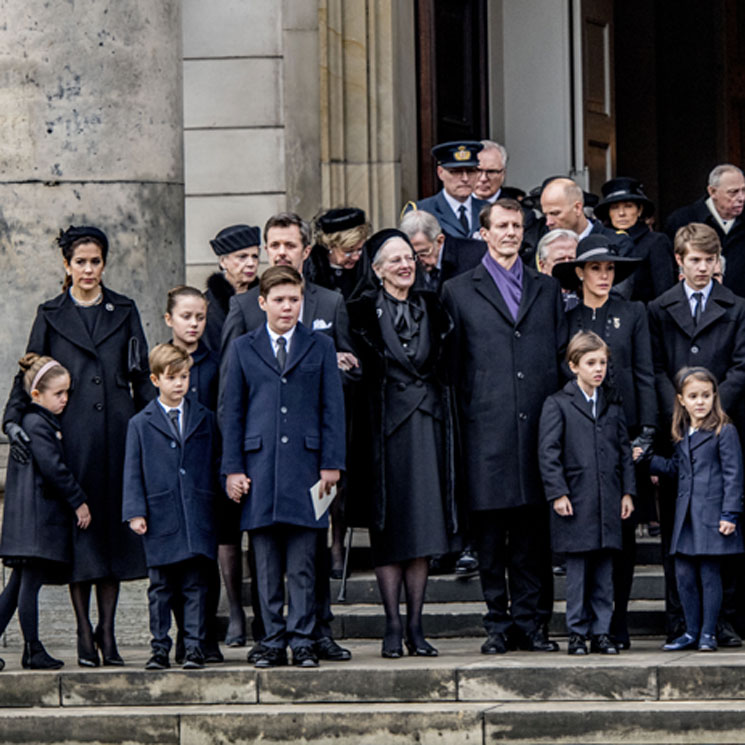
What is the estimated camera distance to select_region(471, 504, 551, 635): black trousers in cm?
914

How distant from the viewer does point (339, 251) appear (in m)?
9.91

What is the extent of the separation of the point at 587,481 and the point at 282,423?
1.35 m

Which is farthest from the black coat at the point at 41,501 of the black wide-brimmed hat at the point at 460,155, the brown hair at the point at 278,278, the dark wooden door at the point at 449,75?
the dark wooden door at the point at 449,75

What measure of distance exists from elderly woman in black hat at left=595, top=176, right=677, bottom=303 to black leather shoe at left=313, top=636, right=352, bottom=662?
2755mm

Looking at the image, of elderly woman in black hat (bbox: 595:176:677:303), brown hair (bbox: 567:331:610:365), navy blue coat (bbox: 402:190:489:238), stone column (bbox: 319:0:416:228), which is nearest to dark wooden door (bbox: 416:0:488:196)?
stone column (bbox: 319:0:416:228)

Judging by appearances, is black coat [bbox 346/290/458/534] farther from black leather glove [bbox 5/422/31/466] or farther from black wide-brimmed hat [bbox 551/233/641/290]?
black leather glove [bbox 5/422/31/466]


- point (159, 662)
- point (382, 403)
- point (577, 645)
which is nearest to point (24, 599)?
point (159, 662)

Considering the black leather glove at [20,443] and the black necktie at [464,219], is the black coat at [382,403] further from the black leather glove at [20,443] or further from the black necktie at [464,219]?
the black necktie at [464,219]

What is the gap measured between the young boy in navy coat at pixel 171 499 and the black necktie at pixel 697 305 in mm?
2312

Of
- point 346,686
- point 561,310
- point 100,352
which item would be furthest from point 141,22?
point 346,686

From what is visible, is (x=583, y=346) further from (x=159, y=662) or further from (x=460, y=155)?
(x=159, y=662)

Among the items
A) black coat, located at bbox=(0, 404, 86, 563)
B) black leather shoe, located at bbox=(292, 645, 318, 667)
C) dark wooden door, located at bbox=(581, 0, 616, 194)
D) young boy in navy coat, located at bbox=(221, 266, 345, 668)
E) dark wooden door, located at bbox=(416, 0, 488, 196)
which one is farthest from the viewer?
dark wooden door, located at bbox=(581, 0, 616, 194)

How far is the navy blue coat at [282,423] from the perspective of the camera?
29.2 feet

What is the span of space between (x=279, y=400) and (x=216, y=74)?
438 centimetres
